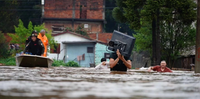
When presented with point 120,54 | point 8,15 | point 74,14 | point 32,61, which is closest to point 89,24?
point 74,14

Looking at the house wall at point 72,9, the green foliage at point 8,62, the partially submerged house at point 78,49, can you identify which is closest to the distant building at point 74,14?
the house wall at point 72,9

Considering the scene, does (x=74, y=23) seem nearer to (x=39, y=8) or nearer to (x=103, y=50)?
(x=39, y=8)

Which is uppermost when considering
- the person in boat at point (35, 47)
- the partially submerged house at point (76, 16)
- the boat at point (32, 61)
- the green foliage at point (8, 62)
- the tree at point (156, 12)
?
the partially submerged house at point (76, 16)

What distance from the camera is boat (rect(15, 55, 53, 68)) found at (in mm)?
16969

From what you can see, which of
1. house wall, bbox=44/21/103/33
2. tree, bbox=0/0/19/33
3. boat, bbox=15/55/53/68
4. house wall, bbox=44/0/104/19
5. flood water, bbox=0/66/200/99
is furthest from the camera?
house wall, bbox=44/0/104/19

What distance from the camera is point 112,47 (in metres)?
12.2

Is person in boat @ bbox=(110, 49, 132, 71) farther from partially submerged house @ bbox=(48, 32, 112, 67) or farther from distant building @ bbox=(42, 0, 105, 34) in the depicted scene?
distant building @ bbox=(42, 0, 105, 34)

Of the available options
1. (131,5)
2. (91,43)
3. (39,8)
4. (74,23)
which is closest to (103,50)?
(91,43)

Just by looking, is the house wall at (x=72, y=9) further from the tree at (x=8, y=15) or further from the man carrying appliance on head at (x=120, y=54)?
the man carrying appliance on head at (x=120, y=54)

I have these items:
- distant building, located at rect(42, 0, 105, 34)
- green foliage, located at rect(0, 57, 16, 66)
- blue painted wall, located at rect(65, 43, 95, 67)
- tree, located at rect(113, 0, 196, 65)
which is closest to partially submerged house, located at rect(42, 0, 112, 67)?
distant building, located at rect(42, 0, 105, 34)

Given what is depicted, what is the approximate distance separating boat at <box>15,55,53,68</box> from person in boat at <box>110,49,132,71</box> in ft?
18.0

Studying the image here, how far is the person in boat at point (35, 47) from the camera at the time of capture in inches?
680

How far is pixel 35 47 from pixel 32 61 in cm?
71

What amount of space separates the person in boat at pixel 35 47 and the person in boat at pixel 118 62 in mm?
5685
